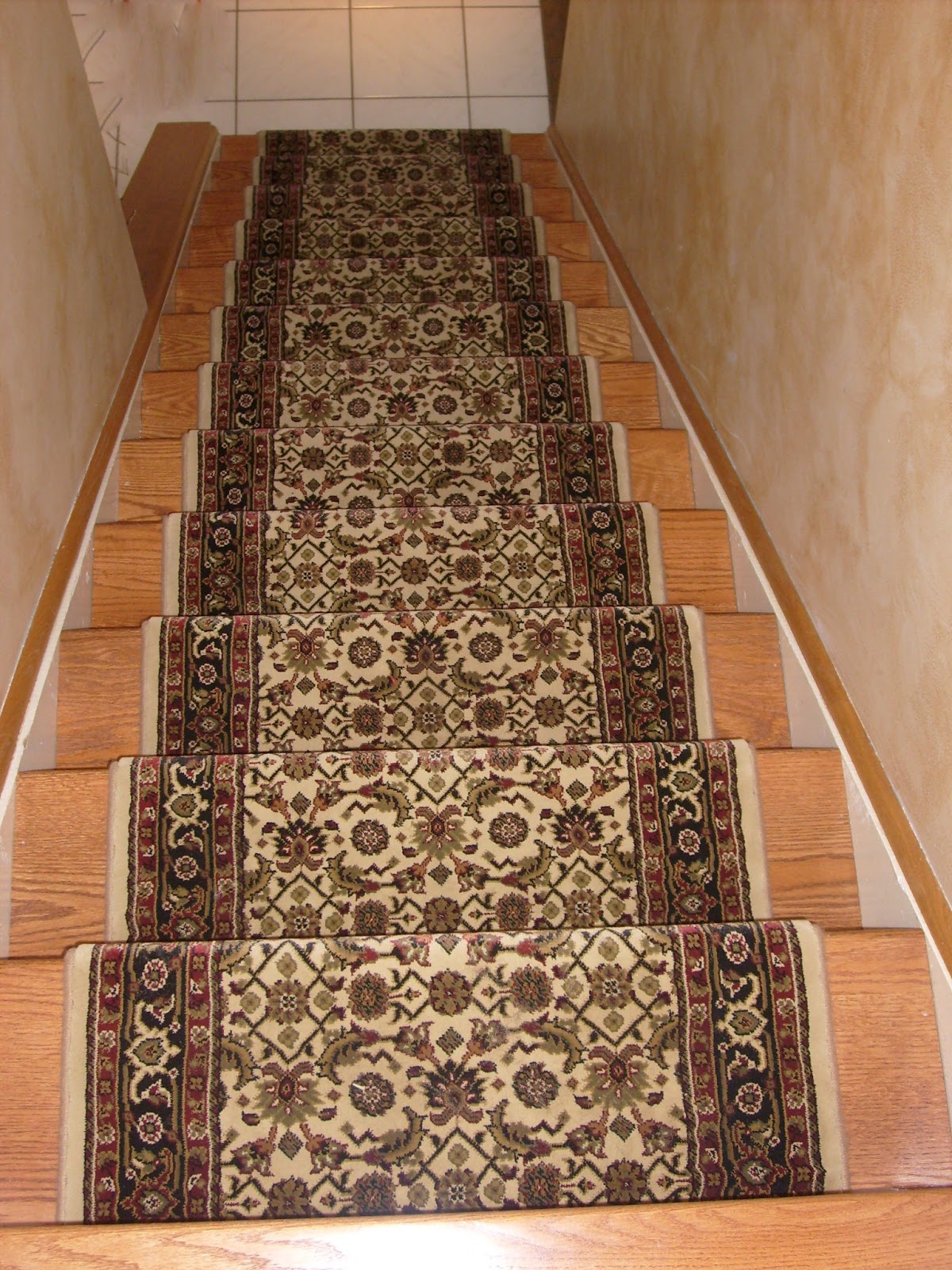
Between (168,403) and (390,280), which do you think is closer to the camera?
(168,403)

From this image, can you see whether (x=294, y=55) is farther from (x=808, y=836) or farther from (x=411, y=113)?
(x=808, y=836)

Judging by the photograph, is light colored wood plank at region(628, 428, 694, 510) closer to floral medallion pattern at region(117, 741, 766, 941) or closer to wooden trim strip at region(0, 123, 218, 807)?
floral medallion pattern at region(117, 741, 766, 941)

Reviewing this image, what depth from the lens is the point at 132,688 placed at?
1.91 metres

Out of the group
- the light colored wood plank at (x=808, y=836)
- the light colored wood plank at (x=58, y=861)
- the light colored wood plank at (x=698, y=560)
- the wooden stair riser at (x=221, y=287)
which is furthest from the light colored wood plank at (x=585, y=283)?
the light colored wood plank at (x=58, y=861)

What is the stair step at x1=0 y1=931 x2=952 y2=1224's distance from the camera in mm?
1388

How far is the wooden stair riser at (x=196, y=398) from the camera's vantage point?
2.68m

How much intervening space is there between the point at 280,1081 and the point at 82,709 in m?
0.77

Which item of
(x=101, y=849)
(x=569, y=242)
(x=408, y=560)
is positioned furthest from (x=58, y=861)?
(x=569, y=242)

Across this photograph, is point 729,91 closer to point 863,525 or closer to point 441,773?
point 863,525

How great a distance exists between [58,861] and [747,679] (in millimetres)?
1156

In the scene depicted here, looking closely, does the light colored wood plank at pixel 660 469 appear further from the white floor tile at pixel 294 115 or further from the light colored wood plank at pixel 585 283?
the white floor tile at pixel 294 115

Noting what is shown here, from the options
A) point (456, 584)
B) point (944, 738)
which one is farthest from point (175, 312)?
point (944, 738)

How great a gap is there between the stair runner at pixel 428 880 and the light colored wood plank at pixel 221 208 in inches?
65.4

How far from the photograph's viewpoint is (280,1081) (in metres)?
1.41
